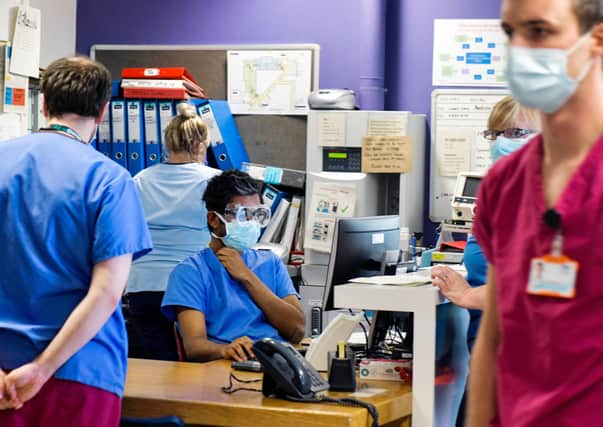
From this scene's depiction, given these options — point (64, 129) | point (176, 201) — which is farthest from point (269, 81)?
point (64, 129)

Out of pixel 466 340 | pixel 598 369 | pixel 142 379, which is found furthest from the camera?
pixel 466 340

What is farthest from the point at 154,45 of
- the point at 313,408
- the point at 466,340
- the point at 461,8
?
the point at 313,408

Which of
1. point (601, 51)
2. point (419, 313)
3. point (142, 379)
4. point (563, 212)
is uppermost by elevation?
point (601, 51)

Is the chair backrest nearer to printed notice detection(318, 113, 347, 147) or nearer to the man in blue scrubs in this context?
the man in blue scrubs

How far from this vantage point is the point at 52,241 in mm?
2221

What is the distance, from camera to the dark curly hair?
340 centimetres

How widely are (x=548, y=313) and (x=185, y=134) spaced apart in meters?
3.16

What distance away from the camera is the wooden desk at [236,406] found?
244 centimetres

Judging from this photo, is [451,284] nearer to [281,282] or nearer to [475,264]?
[475,264]

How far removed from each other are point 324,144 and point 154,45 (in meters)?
1.45

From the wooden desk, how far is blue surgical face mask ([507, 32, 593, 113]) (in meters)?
1.26

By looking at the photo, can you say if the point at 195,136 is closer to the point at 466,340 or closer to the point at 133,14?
the point at 466,340

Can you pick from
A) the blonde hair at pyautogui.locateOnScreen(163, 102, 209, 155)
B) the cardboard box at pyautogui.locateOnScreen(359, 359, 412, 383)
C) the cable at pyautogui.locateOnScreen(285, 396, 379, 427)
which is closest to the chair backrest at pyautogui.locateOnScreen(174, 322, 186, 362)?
the cardboard box at pyautogui.locateOnScreen(359, 359, 412, 383)

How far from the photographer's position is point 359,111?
537 centimetres
